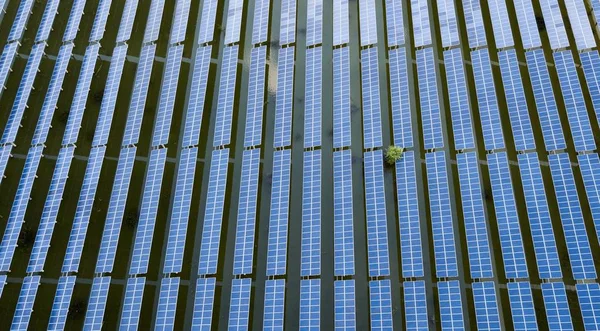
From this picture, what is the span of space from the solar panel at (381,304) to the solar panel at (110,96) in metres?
26.6

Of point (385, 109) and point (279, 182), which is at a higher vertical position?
point (385, 109)

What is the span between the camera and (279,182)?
37469mm

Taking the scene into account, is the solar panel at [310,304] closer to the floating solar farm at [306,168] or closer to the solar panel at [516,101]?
the floating solar farm at [306,168]

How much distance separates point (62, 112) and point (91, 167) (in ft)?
23.3

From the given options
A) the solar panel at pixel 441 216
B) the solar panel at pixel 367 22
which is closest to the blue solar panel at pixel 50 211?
the solar panel at pixel 367 22

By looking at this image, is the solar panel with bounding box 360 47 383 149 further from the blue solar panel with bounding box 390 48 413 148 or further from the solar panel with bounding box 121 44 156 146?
the solar panel with bounding box 121 44 156 146

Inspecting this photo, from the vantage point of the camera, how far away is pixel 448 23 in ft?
138

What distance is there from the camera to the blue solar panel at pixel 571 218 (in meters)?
31.8

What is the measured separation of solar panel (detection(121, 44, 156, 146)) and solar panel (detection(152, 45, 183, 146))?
1.51 m

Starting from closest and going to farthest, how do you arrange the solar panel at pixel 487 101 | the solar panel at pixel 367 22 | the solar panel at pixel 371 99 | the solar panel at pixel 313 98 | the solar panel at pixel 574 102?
the solar panel at pixel 574 102 → the solar panel at pixel 487 101 → the solar panel at pixel 371 99 → the solar panel at pixel 313 98 → the solar panel at pixel 367 22

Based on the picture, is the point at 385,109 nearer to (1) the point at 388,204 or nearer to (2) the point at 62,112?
(1) the point at 388,204

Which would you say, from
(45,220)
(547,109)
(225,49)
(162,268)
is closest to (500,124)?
(547,109)

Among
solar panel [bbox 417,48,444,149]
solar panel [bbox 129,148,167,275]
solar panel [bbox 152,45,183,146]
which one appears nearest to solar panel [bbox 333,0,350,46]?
solar panel [bbox 417,48,444,149]

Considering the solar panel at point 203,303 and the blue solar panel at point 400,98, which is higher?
the blue solar panel at point 400,98
